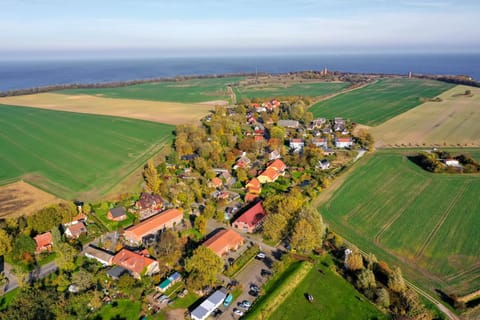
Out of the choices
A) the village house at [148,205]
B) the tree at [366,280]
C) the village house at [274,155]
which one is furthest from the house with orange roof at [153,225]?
the village house at [274,155]

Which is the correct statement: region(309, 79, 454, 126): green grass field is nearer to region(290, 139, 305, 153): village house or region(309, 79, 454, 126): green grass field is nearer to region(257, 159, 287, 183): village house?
region(290, 139, 305, 153): village house

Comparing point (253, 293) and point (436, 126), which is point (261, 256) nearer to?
point (253, 293)

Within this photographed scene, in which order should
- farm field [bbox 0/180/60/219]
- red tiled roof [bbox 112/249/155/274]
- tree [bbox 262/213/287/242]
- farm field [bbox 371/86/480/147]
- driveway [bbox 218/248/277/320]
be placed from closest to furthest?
driveway [bbox 218/248/277/320] < red tiled roof [bbox 112/249/155/274] < tree [bbox 262/213/287/242] < farm field [bbox 0/180/60/219] < farm field [bbox 371/86/480/147]

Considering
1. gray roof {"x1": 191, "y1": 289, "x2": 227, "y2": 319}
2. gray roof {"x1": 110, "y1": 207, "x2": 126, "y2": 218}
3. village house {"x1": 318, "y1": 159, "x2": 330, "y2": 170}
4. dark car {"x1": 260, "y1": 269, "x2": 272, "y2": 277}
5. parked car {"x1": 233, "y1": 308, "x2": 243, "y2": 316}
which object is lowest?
parked car {"x1": 233, "y1": 308, "x2": 243, "y2": 316}

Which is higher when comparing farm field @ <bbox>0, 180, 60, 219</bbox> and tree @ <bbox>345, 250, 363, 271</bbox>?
farm field @ <bbox>0, 180, 60, 219</bbox>

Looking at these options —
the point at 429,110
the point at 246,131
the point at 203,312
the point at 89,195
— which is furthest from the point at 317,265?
the point at 429,110

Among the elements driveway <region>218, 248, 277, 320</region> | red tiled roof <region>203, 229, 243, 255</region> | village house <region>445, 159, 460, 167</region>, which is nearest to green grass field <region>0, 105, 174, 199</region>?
red tiled roof <region>203, 229, 243, 255</region>

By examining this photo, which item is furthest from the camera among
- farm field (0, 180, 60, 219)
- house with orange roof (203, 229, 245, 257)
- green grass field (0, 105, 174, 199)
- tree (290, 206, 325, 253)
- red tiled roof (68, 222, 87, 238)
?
green grass field (0, 105, 174, 199)

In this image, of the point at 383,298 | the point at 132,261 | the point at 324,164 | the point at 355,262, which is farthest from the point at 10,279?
the point at 324,164
